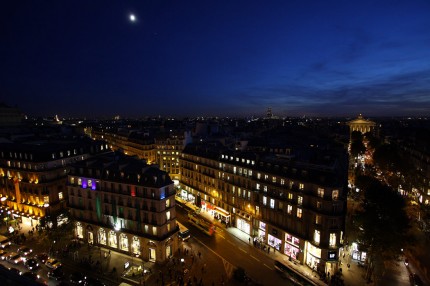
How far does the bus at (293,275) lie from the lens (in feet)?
153

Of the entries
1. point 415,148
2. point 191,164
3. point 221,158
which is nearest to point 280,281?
point 221,158

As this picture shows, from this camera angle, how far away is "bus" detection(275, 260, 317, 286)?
46.8 meters

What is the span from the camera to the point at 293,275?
1912 inches

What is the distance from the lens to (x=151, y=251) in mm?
55531

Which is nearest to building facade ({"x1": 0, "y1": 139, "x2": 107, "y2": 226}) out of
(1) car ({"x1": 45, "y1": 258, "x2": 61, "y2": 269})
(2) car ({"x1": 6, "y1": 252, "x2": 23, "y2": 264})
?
(2) car ({"x1": 6, "y1": 252, "x2": 23, "y2": 264})

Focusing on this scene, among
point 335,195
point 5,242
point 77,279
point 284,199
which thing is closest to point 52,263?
point 77,279

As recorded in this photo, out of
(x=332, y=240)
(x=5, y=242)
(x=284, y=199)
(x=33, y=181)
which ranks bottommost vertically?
(x=5, y=242)

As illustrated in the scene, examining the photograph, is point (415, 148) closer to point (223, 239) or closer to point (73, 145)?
point (223, 239)

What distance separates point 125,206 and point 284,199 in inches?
1323

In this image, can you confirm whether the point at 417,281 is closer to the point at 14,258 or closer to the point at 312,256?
the point at 312,256

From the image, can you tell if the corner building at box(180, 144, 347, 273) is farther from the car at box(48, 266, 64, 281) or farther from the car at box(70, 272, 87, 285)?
the car at box(48, 266, 64, 281)

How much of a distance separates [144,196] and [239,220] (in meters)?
27.0

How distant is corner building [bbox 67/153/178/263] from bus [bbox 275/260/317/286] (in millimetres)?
22056

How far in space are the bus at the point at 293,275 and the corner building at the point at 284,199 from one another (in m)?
4.41
